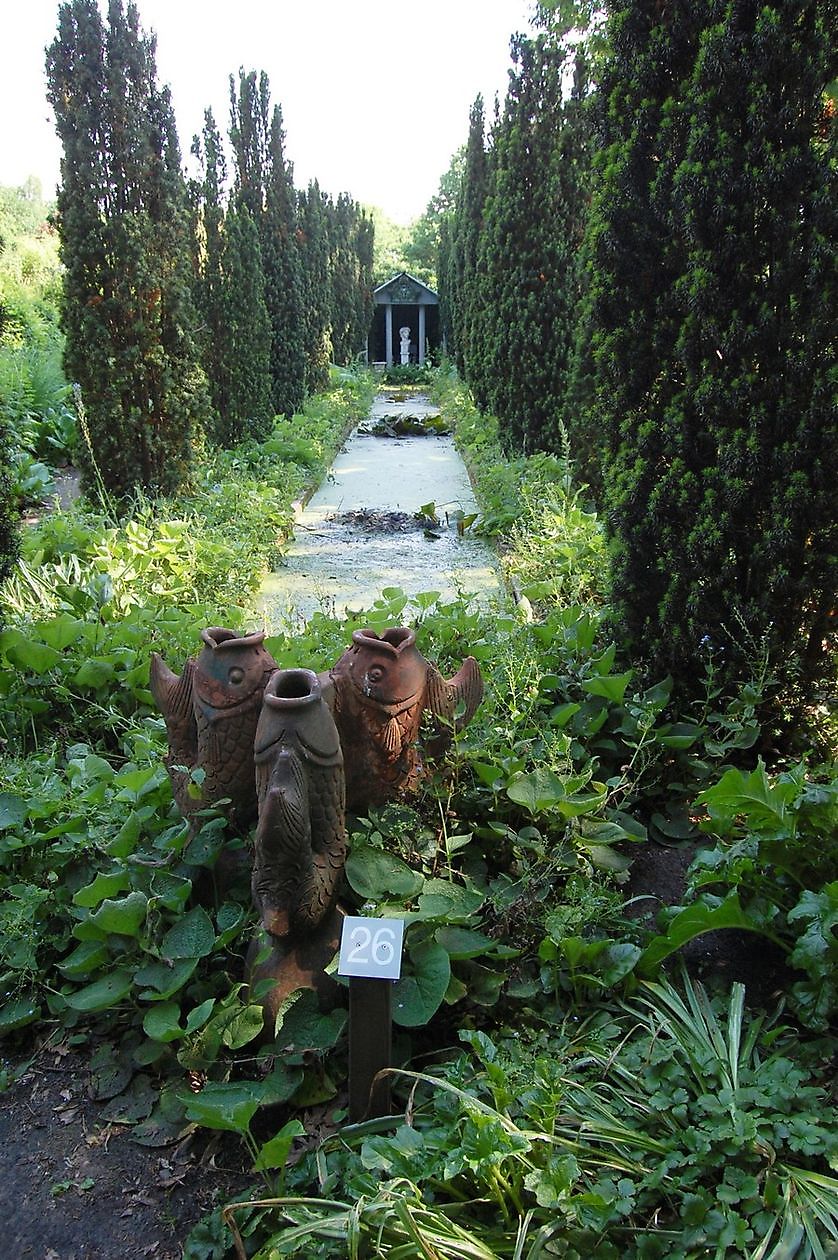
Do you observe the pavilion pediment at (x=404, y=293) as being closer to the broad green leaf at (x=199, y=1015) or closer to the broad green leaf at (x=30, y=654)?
the broad green leaf at (x=30, y=654)

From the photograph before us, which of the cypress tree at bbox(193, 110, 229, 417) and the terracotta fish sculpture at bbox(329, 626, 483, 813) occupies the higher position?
the cypress tree at bbox(193, 110, 229, 417)

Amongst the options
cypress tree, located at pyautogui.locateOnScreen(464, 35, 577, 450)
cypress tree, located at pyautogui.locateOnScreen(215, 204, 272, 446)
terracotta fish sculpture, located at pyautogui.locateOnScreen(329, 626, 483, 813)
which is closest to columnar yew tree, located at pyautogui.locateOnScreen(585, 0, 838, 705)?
terracotta fish sculpture, located at pyautogui.locateOnScreen(329, 626, 483, 813)

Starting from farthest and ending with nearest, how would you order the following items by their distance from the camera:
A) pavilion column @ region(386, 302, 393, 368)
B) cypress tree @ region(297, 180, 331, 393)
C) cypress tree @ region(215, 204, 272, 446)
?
1. pavilion column @ region(386, 302, 393, 368)
2. cypress tree @ region(297, 180, 331, 393)
3. cypress tree @ region(215, 204, 272, 446)

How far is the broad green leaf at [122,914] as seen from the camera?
2.26 meters

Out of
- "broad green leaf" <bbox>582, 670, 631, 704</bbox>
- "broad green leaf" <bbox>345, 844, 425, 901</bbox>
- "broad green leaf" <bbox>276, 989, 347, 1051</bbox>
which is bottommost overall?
"broad green leaf" <bbox>276, 989, 347, 1051</bbox>

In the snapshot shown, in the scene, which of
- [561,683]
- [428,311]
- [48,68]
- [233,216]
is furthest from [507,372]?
[428,311]

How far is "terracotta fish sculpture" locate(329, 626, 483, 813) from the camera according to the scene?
252cm

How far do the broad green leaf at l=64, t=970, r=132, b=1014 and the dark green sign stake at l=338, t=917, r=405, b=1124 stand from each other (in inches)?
26.8

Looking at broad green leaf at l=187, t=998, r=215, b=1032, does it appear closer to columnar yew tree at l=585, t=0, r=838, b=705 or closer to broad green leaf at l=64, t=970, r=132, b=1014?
broad green leaf at l=64, t=970, r=132, b=1014

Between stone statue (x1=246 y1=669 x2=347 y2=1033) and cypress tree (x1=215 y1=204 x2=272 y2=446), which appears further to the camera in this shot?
cypress tree (x1=215 y1=204 x2=272 y2=446)

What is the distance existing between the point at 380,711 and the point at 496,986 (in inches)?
31.6

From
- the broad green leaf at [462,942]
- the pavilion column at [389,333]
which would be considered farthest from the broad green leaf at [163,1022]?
the pavilion column at [389,333]

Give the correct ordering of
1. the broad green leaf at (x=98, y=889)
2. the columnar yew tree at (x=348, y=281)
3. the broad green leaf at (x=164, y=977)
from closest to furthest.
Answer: the broad green leaf at (x=164, y=977) → the broad green leaf at (x=98, y=889) → the columnar yew tree at (x=348, y=281)

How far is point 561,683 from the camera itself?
3.69m
